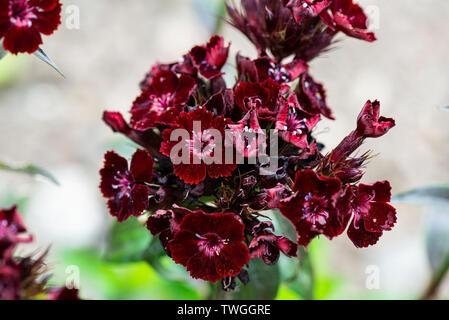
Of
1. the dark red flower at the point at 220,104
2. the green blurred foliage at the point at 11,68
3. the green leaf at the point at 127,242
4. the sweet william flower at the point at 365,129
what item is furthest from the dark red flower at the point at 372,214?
the green blurred foliage at the point at 11,68

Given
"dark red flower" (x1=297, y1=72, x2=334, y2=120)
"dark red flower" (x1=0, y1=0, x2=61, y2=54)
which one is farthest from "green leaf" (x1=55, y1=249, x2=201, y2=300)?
"dark red flower" (x1=0, y1=0, x2=61, y2=54)

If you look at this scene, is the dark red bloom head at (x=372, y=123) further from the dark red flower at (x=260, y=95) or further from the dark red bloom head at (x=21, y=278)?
the dark red bloom head at (x=21, y=278)

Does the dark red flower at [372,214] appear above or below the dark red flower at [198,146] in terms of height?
below

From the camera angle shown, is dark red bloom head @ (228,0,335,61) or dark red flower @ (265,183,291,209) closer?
dark red flower @ (265,183,291,209)

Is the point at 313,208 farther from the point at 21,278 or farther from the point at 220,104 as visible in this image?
the point at 21,278

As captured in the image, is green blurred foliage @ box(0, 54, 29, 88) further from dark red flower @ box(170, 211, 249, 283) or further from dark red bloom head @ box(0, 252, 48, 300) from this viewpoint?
dark red flower @ box(170, 211, 249, 283)

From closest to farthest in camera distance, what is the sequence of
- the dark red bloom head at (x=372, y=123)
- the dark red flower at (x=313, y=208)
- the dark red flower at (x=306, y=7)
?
the dark red flower at (x=313, y=208)
the dark red bloom head at (x=372, y=123)
the dark red flower at (x=306, y=7)

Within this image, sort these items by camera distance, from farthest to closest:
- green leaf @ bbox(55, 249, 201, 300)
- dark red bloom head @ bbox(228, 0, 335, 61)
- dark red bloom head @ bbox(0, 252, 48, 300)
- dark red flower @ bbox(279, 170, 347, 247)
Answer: green leaf @ bbox(55, 249, 201, 300)
dark red bloom head @ bbox(228, 0, 335, 61)
dark red flower @ bbox(279, 170, 347, 247)
dark red bloom head @ bbox(0, 252, 48, 300)
